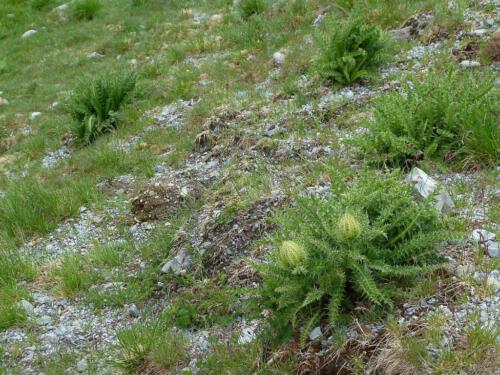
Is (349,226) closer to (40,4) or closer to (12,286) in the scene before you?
(12,286)

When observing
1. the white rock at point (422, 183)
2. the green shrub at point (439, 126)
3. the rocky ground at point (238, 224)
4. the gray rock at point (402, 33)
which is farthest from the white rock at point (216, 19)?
the white rock at point (422, 183)

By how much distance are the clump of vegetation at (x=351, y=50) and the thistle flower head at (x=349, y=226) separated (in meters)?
Answer: 4.25

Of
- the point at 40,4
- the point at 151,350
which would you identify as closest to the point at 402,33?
the point at 151,350

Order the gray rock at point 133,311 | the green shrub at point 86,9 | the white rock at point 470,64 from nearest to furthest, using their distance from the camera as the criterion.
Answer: the gray rock at point 133,311 < the white rock at point 470,64 < the green shrub at point 86,9

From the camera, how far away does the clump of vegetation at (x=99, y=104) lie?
371 inches

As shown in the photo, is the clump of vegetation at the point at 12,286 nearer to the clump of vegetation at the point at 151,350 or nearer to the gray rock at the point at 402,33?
the clump of vegetation at the point at 151,350

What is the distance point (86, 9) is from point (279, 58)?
8555 millimetres

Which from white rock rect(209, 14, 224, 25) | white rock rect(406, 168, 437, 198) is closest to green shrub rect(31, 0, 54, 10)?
white rock rect(209, 14, 224, 25)

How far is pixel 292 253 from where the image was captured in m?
3.80

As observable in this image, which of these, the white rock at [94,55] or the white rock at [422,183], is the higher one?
the white rock at [422,183]

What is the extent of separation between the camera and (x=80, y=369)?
4523 millimetres

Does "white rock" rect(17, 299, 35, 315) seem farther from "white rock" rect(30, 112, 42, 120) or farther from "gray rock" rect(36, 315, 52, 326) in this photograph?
"white rock" rect(30, 112, 42, 120)

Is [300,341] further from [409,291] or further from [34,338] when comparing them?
[34,338]

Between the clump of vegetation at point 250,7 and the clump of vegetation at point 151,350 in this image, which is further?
the clump of vegetation at point 250,7
